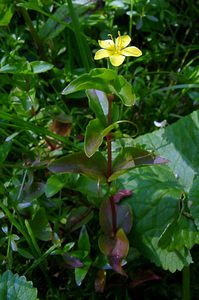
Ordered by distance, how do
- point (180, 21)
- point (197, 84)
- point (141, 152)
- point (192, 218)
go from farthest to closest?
point (180, 21), point (197, 84), point (192, 218), point (141, 152)

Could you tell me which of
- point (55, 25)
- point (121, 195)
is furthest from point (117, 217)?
point (55, 25)

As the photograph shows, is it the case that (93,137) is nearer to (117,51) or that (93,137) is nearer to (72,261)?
(117,51)

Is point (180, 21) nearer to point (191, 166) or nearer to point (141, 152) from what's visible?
point (191, 166)

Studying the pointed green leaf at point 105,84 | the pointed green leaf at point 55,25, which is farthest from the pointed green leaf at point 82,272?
the pointed green leaf at point 55,25

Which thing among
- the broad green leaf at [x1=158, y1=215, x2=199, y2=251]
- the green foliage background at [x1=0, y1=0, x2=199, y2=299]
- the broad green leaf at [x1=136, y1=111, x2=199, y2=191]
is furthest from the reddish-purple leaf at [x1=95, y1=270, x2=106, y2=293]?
the broad green leaf at [x1=136, y1=111, x2=199, y2=191]

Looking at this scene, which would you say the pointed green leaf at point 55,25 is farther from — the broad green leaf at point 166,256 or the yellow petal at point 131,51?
the broad green leaf at point 166,256

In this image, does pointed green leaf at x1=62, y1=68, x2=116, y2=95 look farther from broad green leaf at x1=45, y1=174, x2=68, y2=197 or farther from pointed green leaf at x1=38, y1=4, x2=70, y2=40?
pointed green leaf at x1=38, y1=4, x2=70, y2=40

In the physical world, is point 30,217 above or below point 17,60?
below

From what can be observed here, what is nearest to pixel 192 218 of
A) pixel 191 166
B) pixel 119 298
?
pixel 191 166
